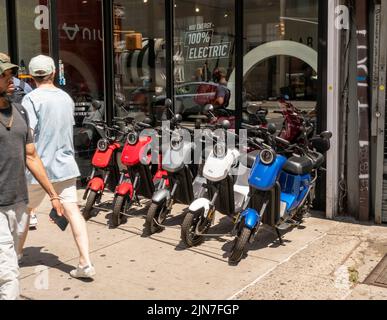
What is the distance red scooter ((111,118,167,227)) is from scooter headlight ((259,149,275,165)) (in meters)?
1.43

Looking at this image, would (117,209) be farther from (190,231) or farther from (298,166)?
(298,166)

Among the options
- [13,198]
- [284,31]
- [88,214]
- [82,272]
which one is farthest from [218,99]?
[13,198]

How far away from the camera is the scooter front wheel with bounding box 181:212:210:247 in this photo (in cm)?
489

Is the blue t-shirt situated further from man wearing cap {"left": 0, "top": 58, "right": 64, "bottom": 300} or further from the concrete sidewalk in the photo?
the concrete sidewalk

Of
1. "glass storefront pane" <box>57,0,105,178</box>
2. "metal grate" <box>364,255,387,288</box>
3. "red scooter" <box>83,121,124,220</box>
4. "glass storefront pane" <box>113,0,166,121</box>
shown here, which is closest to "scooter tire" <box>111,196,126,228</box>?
"red scooter" <box>83,121,124,220</box>

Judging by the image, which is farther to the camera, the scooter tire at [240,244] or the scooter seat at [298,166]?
the scooter seat at [298,166]

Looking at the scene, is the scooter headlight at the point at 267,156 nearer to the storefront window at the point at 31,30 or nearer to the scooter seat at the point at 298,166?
the scooter seat at the point at 298,166

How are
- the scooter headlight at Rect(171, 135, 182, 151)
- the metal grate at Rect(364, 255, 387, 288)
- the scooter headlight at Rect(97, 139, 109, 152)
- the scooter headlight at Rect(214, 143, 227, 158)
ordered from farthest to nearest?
the scooter headlight at Rect(97, 139, 109, 152) → the scooter headlight at Rect(171, 135, 182, 151) → the scooter headlight at Rect(214, 143, 227, 158) → the metal grate at Rect(364, 255, 387, 288)

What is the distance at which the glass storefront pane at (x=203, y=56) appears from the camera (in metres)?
7.11

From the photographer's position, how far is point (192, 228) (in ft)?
16.5

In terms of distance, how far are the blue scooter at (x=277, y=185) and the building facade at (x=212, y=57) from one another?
797 millimetres

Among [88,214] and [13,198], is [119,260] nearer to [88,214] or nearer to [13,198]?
[88,214]

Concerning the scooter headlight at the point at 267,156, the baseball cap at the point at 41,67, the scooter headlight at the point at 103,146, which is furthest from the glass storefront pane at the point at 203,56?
the baseball cap at the point at 41,67

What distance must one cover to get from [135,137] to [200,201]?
1336mm
